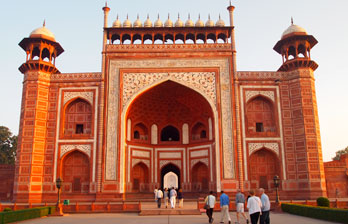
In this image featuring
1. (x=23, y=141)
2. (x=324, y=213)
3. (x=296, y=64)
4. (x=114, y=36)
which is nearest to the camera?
(x=324, y=213)

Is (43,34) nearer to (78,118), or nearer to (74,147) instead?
(78,118)

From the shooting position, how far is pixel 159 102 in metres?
23.3

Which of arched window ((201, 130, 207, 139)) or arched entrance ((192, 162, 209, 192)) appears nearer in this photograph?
arched entrance ((192, 162, 209, 192))

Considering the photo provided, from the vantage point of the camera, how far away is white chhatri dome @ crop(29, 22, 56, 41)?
2120 cm

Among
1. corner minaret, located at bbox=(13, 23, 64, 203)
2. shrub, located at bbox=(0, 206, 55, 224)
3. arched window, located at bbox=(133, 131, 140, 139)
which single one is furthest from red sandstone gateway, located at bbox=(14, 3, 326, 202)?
shrub, located at bbox=(0, 206, 55, 224)

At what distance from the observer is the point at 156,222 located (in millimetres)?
10711

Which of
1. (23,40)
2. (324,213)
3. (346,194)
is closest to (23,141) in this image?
(23,40)

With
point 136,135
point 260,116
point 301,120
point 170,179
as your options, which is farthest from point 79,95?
point 301,120

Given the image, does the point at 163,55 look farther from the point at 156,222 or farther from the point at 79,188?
the point at 156,222

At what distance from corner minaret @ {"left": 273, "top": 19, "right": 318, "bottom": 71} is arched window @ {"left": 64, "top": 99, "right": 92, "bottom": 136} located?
13.3 m

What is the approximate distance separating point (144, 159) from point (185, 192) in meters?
3.70

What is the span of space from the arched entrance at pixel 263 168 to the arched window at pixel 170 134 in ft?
21.9

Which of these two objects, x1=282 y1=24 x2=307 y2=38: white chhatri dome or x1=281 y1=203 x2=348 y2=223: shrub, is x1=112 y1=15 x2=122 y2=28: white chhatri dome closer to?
x1=282 y1=24 x2=307 y2=38: white chhatri dome

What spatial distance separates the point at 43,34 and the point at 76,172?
9377 millimetres
